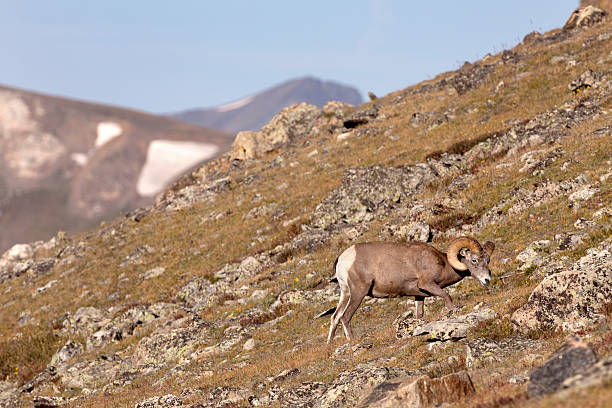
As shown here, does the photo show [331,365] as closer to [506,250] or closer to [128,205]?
[506,250]

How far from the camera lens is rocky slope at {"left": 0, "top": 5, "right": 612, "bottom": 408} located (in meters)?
11.9

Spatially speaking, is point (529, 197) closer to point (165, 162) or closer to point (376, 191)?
point (376, 191)

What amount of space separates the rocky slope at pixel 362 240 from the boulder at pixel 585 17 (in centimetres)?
35

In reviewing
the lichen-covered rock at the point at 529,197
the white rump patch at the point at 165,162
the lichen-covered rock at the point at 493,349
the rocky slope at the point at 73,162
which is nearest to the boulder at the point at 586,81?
the lichen-covered rock at the point at 529,197

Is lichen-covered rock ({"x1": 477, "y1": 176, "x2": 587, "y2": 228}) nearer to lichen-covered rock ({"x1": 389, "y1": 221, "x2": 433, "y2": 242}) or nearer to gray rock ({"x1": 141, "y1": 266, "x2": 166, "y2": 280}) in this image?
lichen-covered rock ({"x1": 389, "y1": 221, "x2": 433, "y2": 242})

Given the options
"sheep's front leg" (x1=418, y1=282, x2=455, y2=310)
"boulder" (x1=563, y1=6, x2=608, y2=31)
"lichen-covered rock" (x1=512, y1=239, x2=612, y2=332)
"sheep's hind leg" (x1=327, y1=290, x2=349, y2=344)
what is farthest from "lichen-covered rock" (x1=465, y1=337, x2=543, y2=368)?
"boulder" (x1=563, y1=6, x2=608, y2=31)

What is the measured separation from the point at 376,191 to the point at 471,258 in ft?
66.8

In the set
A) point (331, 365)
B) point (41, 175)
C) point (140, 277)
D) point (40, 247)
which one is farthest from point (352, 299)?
point (41, 175)

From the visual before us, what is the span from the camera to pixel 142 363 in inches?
978

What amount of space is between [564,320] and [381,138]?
4296 cm

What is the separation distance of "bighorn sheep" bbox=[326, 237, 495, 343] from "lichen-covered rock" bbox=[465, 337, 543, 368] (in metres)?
5.00

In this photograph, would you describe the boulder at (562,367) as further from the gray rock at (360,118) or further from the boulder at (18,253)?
the boulder at (18,253)

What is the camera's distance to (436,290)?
55.7ft

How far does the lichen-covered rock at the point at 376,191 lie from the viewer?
36.9 meters
